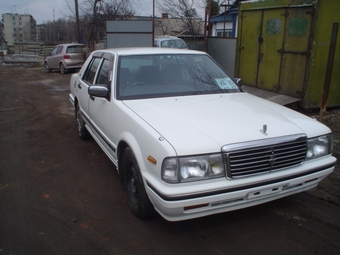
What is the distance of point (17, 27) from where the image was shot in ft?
357

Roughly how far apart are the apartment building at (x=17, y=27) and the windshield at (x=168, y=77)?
10646 cm

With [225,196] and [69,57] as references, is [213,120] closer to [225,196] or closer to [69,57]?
[225,196]

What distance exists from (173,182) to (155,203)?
0.31 meters

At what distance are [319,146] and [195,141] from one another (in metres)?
1.33

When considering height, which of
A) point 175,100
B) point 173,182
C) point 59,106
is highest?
point 175,100

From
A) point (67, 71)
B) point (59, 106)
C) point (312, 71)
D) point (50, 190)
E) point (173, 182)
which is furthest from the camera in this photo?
point (67, 71)

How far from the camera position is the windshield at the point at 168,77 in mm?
3988

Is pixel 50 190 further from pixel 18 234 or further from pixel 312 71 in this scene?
pixel 312 71

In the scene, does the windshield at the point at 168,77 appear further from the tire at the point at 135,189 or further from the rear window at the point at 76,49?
the rear window at the point at 76,49

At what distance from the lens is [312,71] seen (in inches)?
274

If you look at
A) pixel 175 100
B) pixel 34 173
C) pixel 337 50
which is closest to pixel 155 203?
pixel 175 100

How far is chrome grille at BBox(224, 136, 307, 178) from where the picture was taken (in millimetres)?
2744

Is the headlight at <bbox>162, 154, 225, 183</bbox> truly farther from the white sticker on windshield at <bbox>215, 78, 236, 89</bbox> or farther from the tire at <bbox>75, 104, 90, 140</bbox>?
the tire at <bbox>75, 104, 90, 140</bbox>

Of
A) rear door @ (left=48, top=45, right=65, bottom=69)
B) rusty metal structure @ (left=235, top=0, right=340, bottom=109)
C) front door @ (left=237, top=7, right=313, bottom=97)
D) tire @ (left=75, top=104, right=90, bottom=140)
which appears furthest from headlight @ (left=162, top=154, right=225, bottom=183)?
rear door @ (left=48, top=45, right=65, bottom=69)
